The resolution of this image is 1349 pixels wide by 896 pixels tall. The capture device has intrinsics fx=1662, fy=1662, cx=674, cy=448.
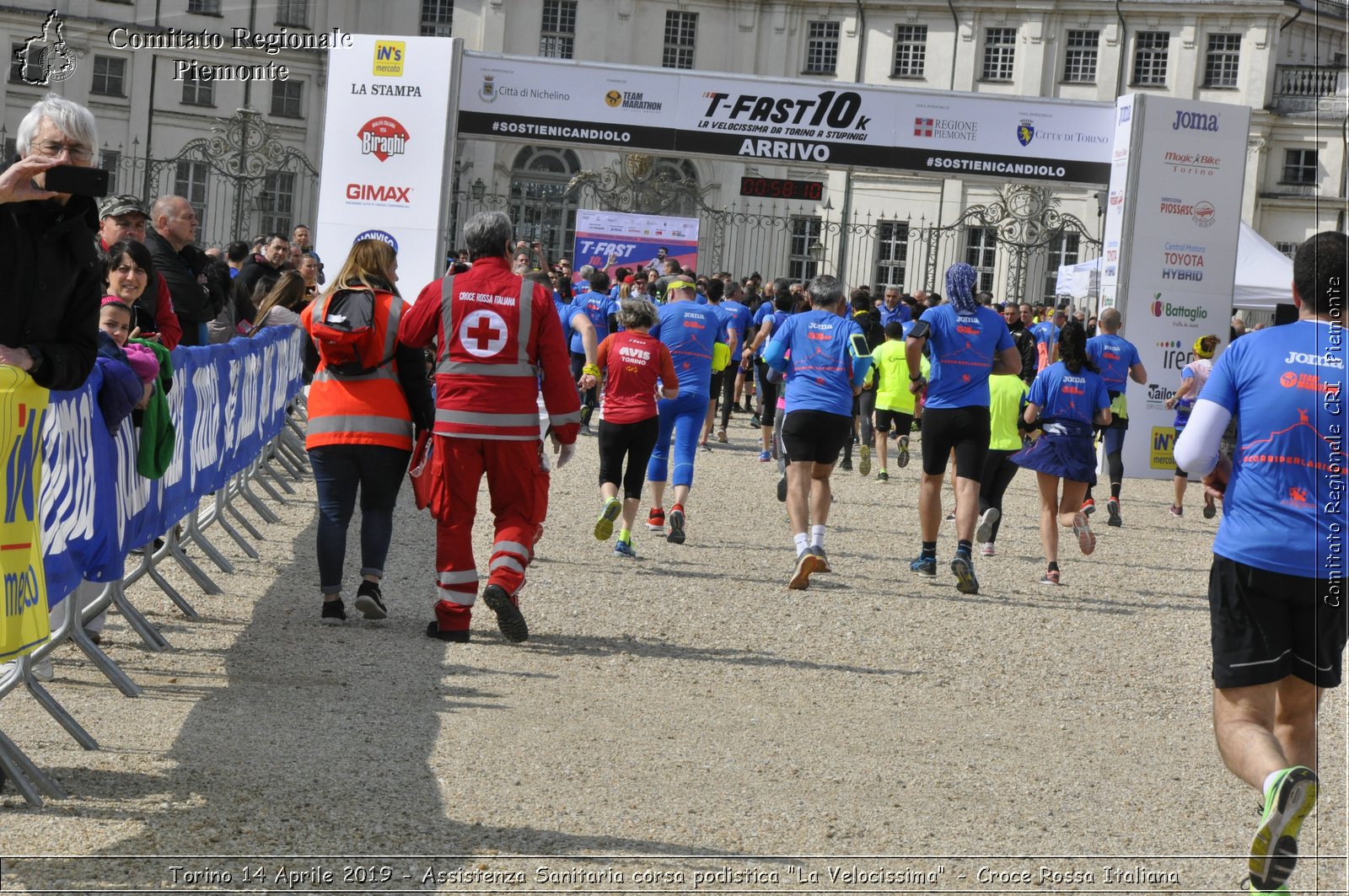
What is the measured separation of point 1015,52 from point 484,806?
49.3m

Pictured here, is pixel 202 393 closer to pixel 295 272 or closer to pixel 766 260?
pixel 295 272

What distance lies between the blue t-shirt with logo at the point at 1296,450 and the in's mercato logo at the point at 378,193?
15.3 meters

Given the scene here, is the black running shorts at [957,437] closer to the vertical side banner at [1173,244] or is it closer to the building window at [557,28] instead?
the vertical side banner at [1173,244]

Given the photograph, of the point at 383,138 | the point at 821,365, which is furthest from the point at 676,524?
the point at 383,138

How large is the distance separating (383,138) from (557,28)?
3345 centimetres

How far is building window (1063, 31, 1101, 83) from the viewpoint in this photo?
51469mm

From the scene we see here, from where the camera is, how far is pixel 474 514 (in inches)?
307

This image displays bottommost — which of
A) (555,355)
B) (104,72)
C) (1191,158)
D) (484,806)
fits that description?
(484,806)

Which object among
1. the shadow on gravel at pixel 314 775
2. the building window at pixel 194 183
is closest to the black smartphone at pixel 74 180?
the shadow on gravel at pixel 314 775

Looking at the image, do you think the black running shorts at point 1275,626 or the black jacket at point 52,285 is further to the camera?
the black running shorts at point 1275,626

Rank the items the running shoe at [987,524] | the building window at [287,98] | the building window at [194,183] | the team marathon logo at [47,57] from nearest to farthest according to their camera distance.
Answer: the running shoe at [987,524]
the team marathon logo at [47,57]
the building window at [194,183]
the building window at [287,98]

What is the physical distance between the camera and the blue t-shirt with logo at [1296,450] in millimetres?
4703

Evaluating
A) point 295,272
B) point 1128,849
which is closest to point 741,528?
point 295,272

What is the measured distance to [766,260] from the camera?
46.9 m
